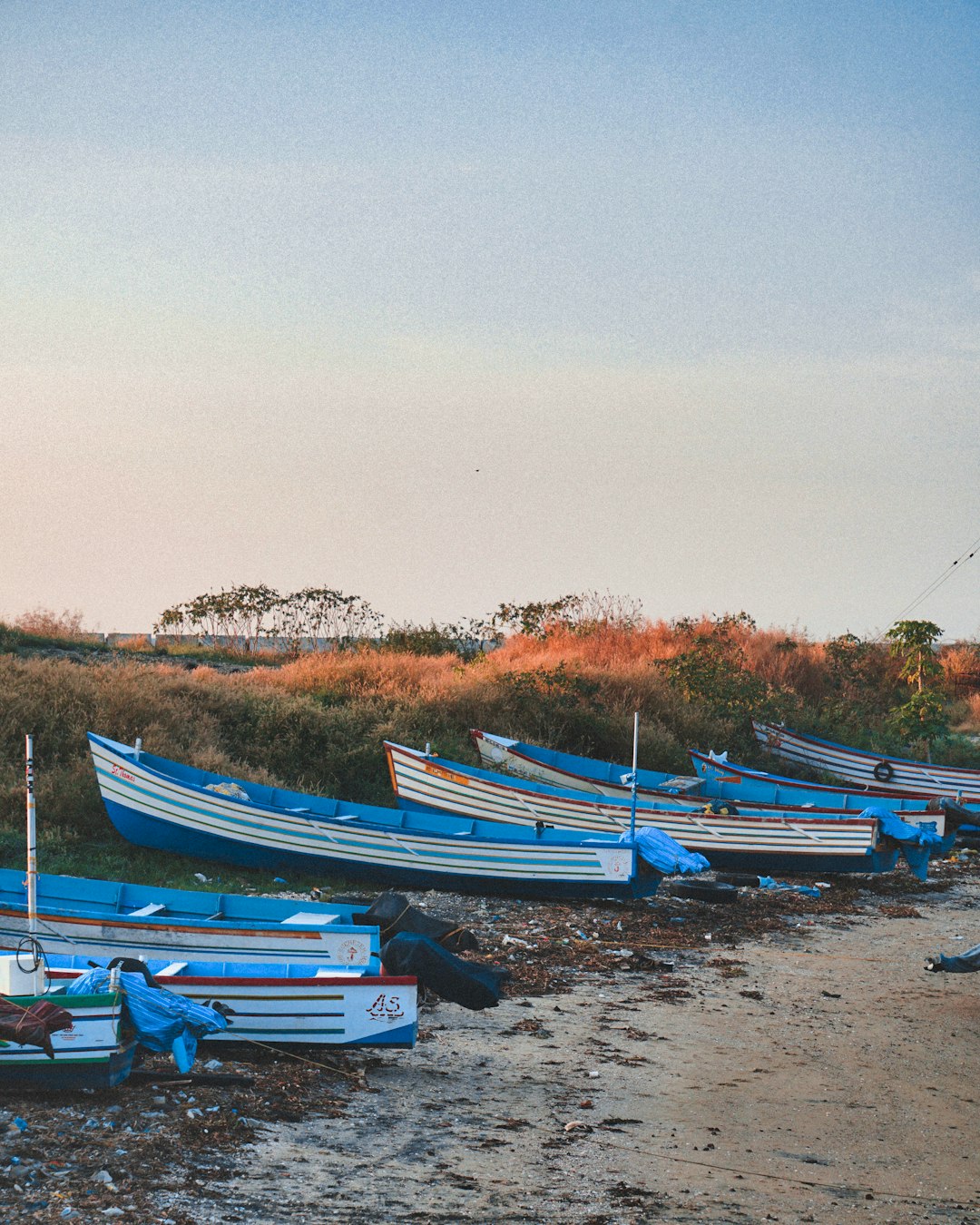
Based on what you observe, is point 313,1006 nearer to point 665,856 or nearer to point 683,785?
point 665,856

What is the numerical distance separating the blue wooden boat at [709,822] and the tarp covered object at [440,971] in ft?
25.7

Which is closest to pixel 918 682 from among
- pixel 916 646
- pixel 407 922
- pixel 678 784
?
pixel 916 646

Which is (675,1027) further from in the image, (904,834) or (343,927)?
(904,834)

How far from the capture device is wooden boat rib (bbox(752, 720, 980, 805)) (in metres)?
22.6

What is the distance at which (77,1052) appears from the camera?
7.14 metres

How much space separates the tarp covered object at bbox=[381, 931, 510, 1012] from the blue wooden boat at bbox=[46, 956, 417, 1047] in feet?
1.33

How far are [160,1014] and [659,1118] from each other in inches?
126

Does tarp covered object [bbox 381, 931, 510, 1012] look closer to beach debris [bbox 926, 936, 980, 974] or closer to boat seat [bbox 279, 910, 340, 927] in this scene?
boat seat [bbox 279, 910, 340, 927]

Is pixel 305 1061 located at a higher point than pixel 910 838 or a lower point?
lower

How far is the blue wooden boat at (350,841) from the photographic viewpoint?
13.9 meters

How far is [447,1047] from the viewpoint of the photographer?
893 cm

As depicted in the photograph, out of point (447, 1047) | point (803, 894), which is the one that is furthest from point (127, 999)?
point (803, 894)

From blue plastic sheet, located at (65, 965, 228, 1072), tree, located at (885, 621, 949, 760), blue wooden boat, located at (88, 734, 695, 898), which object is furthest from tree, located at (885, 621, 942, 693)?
blue plastic sheet, located at (65, 965, 228, 1072)

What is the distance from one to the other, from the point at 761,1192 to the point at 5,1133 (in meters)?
4.19
